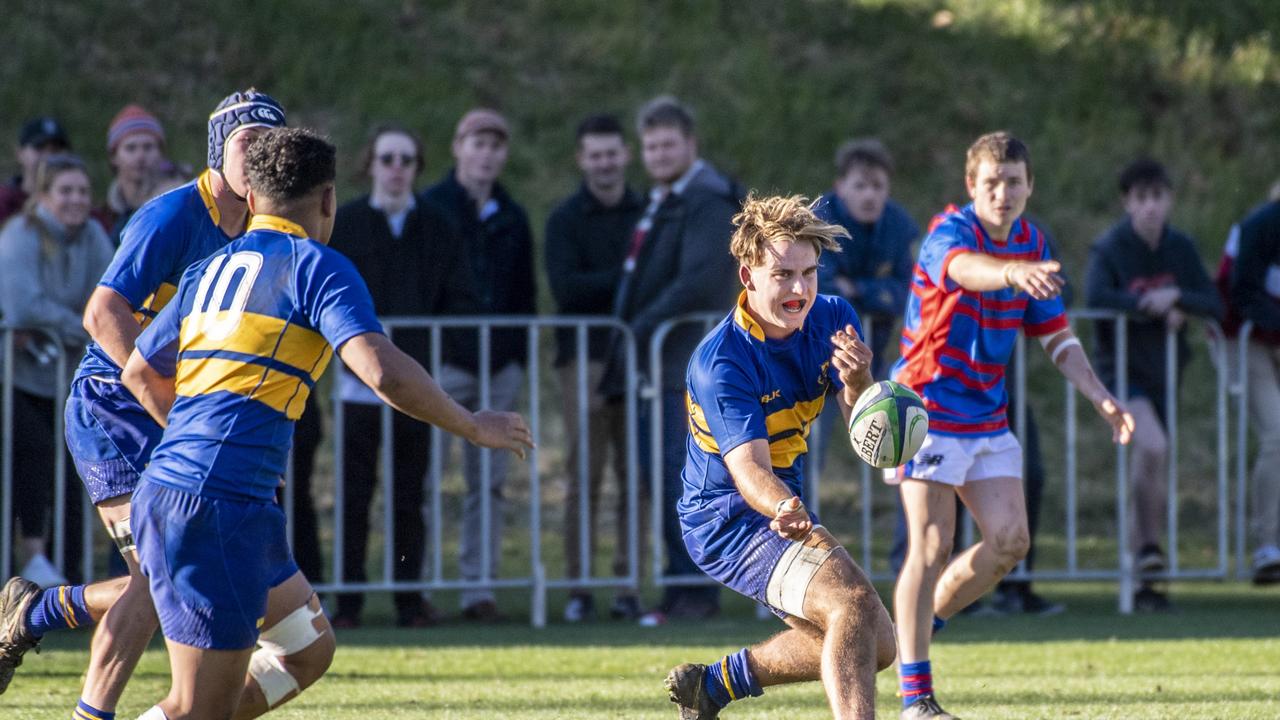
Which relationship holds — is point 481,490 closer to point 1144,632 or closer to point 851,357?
point 1144,632

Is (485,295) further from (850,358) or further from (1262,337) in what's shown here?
(850,358)

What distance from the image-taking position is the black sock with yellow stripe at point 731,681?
18.6 ft

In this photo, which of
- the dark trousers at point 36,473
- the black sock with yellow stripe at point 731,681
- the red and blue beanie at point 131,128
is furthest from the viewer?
the red and blue beanie at point 131,128

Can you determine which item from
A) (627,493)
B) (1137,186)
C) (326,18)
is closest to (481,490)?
(627,493)

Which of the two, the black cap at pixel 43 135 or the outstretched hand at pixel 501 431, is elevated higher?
the black cap at pixel 43 135

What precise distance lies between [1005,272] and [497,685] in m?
2.73

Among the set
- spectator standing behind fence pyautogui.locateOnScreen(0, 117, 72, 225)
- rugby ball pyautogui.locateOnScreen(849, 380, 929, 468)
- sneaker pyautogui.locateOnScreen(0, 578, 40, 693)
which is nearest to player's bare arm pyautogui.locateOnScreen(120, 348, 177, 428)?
sneaker pyautogui.locateOnScreen(0, 578, 40, 693)

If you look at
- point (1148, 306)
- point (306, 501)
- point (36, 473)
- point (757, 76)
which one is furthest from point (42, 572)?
point (757, 76)

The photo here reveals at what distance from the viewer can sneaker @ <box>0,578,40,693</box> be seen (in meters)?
5.97

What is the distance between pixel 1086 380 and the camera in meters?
6.52

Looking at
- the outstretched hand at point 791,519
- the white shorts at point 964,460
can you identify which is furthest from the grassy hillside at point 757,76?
the outstretched hand at point 791,519

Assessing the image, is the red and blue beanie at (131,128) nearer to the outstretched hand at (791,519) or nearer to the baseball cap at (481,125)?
the baseball cap at (481,125)

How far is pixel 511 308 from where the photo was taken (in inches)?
403

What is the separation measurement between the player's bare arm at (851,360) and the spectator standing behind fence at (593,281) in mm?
4747
